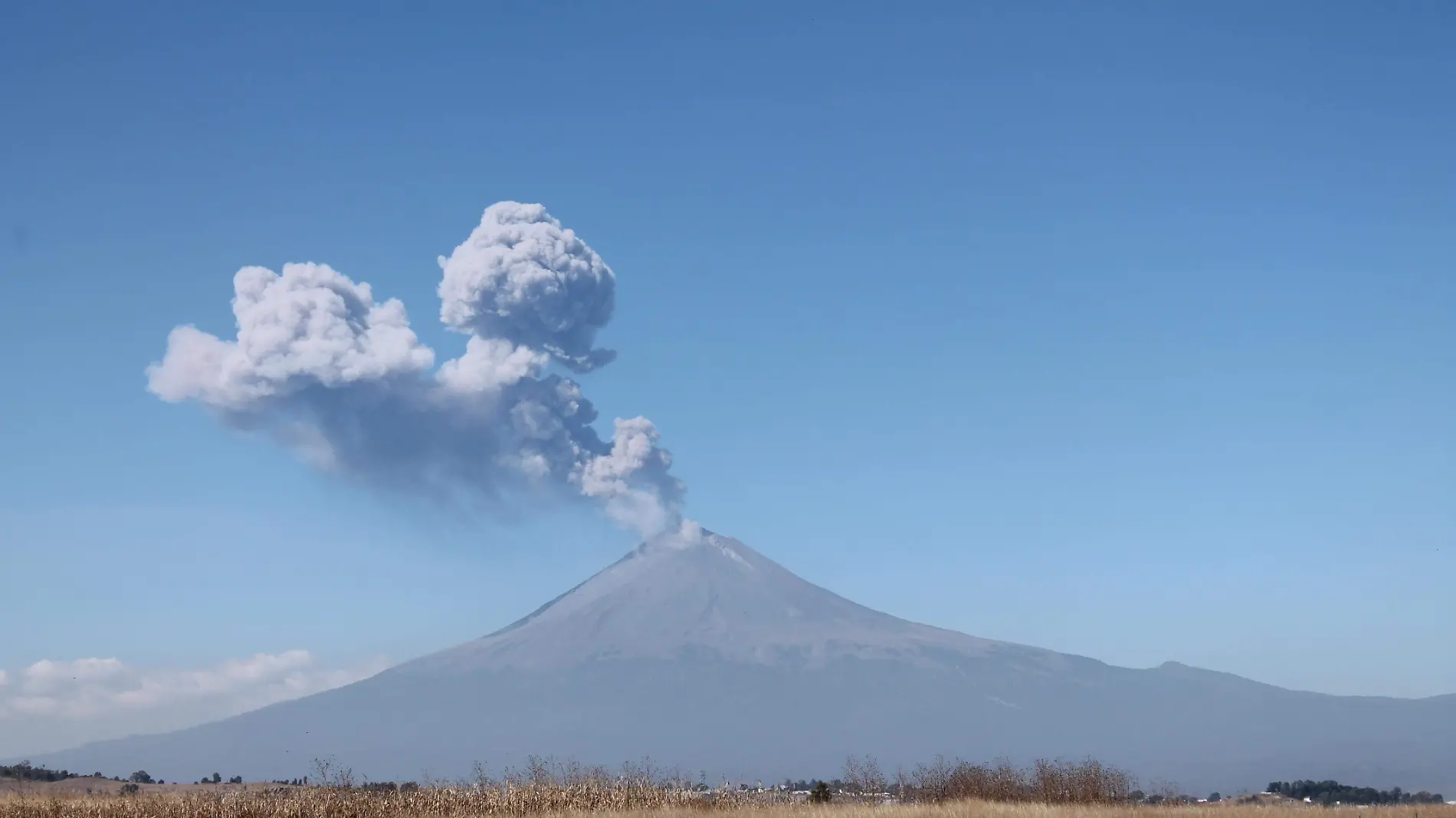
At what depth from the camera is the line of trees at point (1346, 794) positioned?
64.2m

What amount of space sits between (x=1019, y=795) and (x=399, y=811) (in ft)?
83.6

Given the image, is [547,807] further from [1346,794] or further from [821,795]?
[1346,794]

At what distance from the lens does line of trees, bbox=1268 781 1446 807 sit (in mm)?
64250

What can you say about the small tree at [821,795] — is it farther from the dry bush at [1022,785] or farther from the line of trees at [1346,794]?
the line of trees at [1346,794]

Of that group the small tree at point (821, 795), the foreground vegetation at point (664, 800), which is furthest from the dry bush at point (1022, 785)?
the small tree at point (821, 795)

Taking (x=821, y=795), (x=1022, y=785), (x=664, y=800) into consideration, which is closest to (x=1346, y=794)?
(x=1022, y=785)

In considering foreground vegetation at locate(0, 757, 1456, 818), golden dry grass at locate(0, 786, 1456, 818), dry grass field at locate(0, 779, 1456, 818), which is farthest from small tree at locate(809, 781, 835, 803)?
golden dry grass at locate(0, 786, 1456, 818)

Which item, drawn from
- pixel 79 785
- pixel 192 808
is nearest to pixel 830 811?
pixel 192 808

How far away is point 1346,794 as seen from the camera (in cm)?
7300

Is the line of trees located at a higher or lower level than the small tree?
lower

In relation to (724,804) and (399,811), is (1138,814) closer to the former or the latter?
(724,804)

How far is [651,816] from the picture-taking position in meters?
42.9

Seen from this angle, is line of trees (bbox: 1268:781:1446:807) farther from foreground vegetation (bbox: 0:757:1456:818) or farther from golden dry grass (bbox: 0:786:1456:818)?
golden dry grass (bbox: 0:786:1456:818)

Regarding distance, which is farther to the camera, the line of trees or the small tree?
the line of trees
